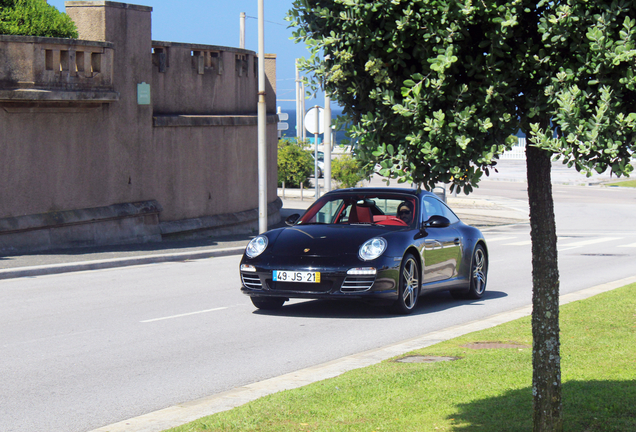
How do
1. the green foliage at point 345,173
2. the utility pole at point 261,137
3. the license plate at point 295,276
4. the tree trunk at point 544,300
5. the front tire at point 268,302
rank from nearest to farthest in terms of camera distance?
the tree trunk at point 544,300 → the license plate at point 295,276 → the front tire at point 268,302 → the utility pole at point 261,137 → the green foliage at point 345,173

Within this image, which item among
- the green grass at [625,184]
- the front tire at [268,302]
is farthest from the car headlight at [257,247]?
the green grass at [625,184]

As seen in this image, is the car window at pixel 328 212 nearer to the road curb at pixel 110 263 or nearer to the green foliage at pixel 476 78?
the road curb at pixel 110 263

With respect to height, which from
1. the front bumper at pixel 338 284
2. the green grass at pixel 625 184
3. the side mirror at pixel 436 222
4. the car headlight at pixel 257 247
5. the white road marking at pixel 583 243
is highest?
the side mirror at pixel 436 222

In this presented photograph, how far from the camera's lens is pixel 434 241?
11.2 meters

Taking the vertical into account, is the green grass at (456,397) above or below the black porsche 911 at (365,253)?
below

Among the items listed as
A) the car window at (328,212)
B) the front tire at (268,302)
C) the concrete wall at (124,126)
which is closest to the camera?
the front tire at (268,302)

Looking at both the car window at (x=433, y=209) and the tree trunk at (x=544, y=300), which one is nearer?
the tree trunk at (x=544, y=300)

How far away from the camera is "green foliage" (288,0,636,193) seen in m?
4.03

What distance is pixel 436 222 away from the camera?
11141 mm

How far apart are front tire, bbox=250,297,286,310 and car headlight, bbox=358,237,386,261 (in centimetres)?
135

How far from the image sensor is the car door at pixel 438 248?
1109cm

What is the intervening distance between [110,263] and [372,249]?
25.8 ft

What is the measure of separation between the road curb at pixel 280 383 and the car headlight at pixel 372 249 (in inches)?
50.8

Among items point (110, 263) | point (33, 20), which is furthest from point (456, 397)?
point (33, 20)
